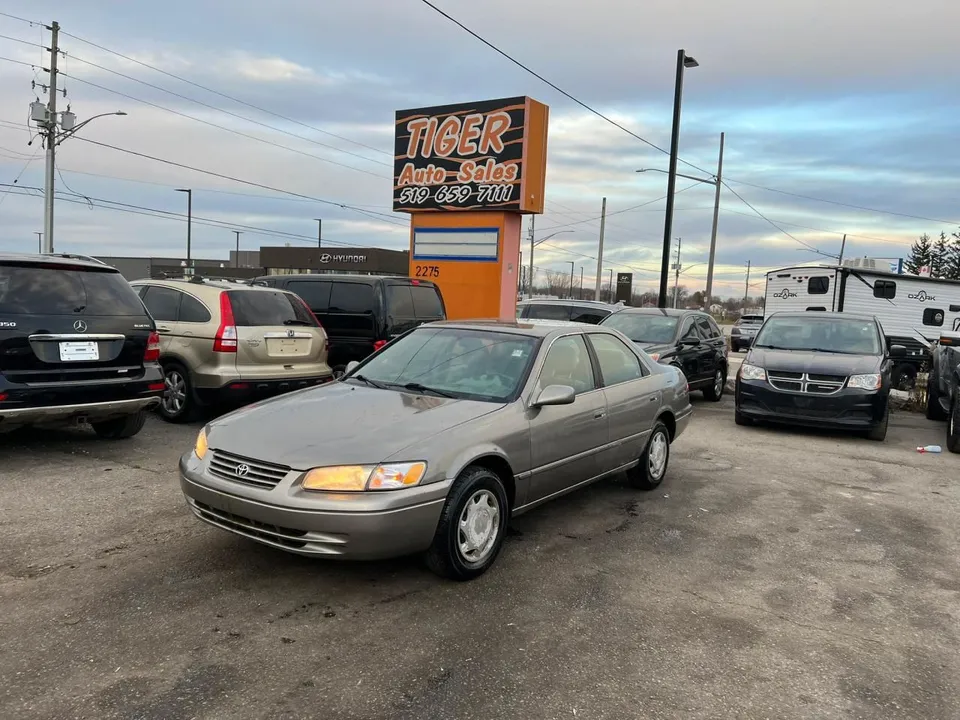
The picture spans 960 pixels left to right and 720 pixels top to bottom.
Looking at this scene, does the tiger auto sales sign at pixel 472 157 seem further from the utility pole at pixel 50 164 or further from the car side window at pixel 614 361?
the utility pole at pixel 50 164

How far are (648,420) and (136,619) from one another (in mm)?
4072

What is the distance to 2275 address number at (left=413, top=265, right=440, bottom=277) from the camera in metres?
14.6

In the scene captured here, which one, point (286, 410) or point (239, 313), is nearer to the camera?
point (286, 410)

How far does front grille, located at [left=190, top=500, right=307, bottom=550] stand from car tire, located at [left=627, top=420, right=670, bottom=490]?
3228mm

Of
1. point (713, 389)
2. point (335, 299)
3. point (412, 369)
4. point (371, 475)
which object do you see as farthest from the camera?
point (713, 389)

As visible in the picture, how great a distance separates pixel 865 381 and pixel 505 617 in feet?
23.6

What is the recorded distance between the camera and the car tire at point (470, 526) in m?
3.87

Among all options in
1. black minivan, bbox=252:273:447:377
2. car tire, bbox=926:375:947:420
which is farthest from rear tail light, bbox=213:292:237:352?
car tire, bbox=926:375:947:420

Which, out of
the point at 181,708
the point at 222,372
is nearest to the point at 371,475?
the point at 181,708

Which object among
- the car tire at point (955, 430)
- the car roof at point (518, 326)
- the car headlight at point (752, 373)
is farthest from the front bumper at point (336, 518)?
the car tire at point (955, 430)

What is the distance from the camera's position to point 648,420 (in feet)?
19.7

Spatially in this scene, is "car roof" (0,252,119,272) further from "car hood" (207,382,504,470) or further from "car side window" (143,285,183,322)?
"car hood" (207,382,504,470)

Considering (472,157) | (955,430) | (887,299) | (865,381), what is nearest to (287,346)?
(865,381)

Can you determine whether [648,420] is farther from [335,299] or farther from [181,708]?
[335,299]
